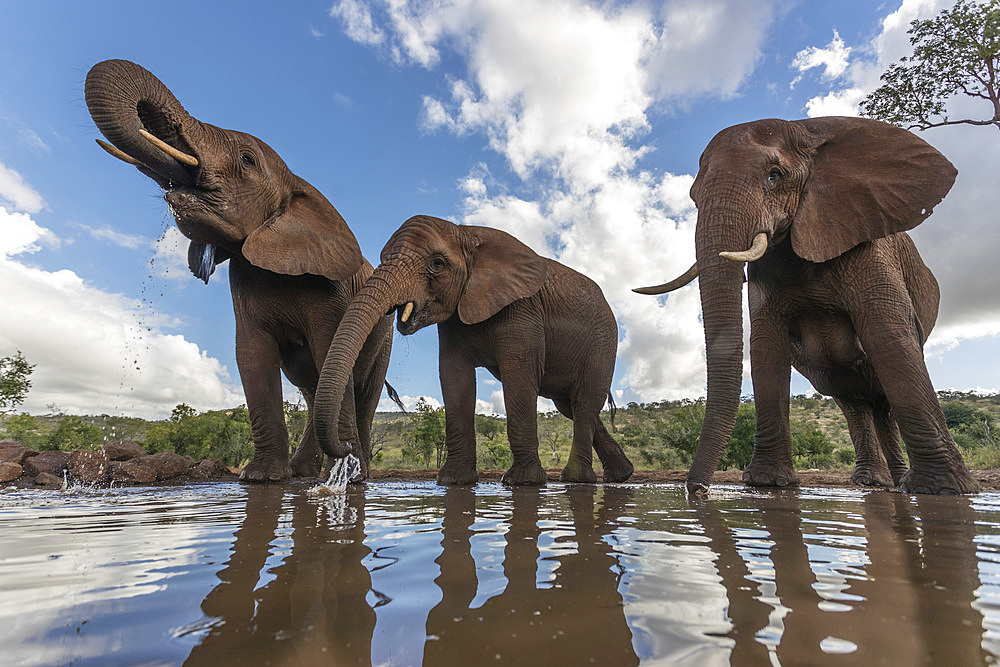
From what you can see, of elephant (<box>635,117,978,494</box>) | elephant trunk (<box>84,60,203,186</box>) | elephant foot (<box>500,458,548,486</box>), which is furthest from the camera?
elephant foot (<box>500,458,548,486</box>)

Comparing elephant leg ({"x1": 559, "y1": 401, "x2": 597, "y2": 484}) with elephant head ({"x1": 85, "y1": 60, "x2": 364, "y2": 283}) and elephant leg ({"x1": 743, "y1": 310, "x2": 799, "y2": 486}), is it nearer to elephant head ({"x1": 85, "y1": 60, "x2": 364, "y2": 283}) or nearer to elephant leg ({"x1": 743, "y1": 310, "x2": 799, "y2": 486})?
elephant leg ({"x1": 743, "y1": 310, "x2": 799, "y2": 486})

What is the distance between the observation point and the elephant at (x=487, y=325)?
20.9ft

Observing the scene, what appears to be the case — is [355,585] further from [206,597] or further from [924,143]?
[924,143]

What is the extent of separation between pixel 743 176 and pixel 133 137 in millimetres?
6106

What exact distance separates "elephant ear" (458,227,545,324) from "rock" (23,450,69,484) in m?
5.60

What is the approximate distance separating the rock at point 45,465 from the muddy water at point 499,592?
5619mm

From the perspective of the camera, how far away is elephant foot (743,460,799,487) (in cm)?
604

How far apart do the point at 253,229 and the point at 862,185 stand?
22.4 feet

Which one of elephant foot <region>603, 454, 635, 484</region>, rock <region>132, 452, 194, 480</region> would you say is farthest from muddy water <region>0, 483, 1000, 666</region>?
elephant foot <region>603, 454, 635, 484</region>

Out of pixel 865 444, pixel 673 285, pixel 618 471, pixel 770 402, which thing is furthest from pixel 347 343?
pixel 865 444

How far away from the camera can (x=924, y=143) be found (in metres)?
6.11

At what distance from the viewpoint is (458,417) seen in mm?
7102

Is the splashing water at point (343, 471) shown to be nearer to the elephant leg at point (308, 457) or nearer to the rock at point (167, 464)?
the elephant leg at point (308, 457)

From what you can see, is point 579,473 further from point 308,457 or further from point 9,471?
point 9,471
